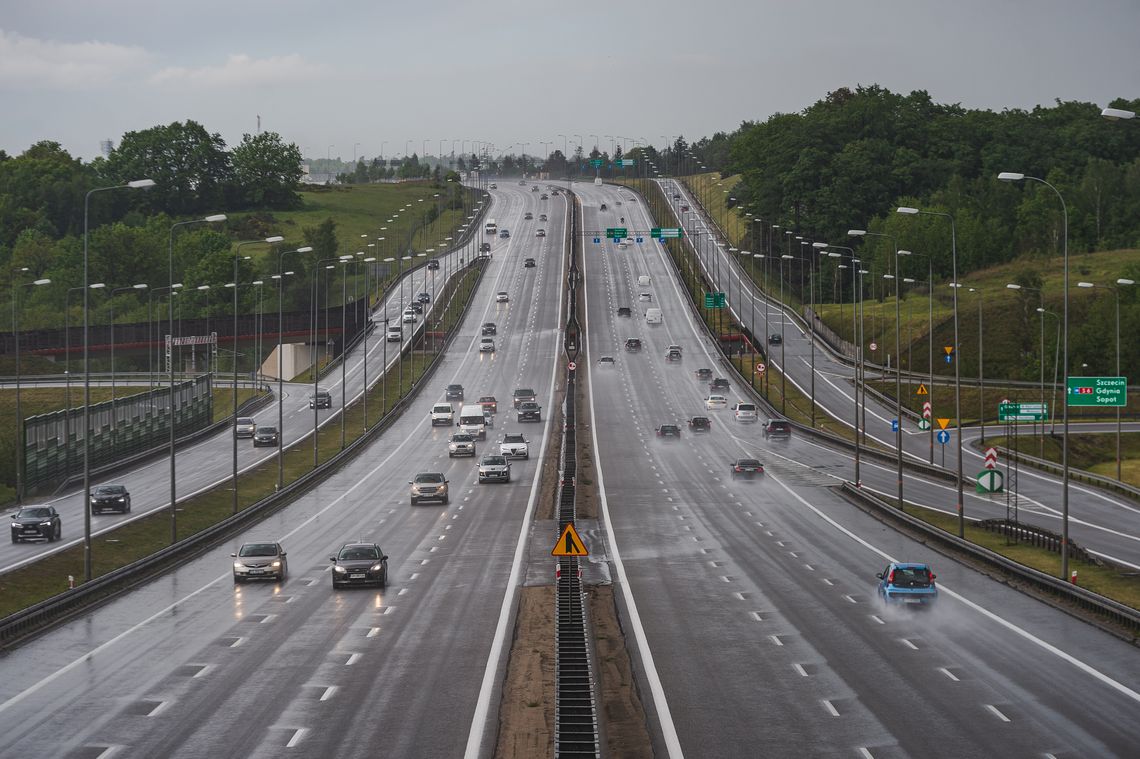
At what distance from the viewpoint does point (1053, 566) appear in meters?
51.4

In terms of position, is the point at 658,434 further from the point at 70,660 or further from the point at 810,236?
the point at 810,236

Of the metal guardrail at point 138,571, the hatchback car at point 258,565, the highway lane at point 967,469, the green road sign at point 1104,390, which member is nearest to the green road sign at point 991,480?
the highway lane at point 967,469

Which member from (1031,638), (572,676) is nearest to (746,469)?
(1031,638)

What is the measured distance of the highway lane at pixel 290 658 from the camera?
25.5m

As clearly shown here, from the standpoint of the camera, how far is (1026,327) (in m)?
146

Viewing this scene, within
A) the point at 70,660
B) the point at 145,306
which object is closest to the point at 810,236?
the point at 145,306

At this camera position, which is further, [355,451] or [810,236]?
[810,236]

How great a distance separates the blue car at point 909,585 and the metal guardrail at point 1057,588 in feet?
11.3

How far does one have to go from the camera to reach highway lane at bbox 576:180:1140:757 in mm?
25703

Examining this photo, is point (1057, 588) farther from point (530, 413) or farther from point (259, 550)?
point (530, 413)

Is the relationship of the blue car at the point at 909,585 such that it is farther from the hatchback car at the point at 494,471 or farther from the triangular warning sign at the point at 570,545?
the hatchback car at the point at 494,471

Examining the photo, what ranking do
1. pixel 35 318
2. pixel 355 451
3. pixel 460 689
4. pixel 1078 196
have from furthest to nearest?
pixel 1078 196 → pixel 35 318 → pixel 355 451 → pixel 460 689

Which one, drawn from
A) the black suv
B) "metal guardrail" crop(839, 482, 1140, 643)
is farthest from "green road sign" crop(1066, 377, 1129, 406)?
the black suv

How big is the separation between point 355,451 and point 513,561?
44074 millimetres
